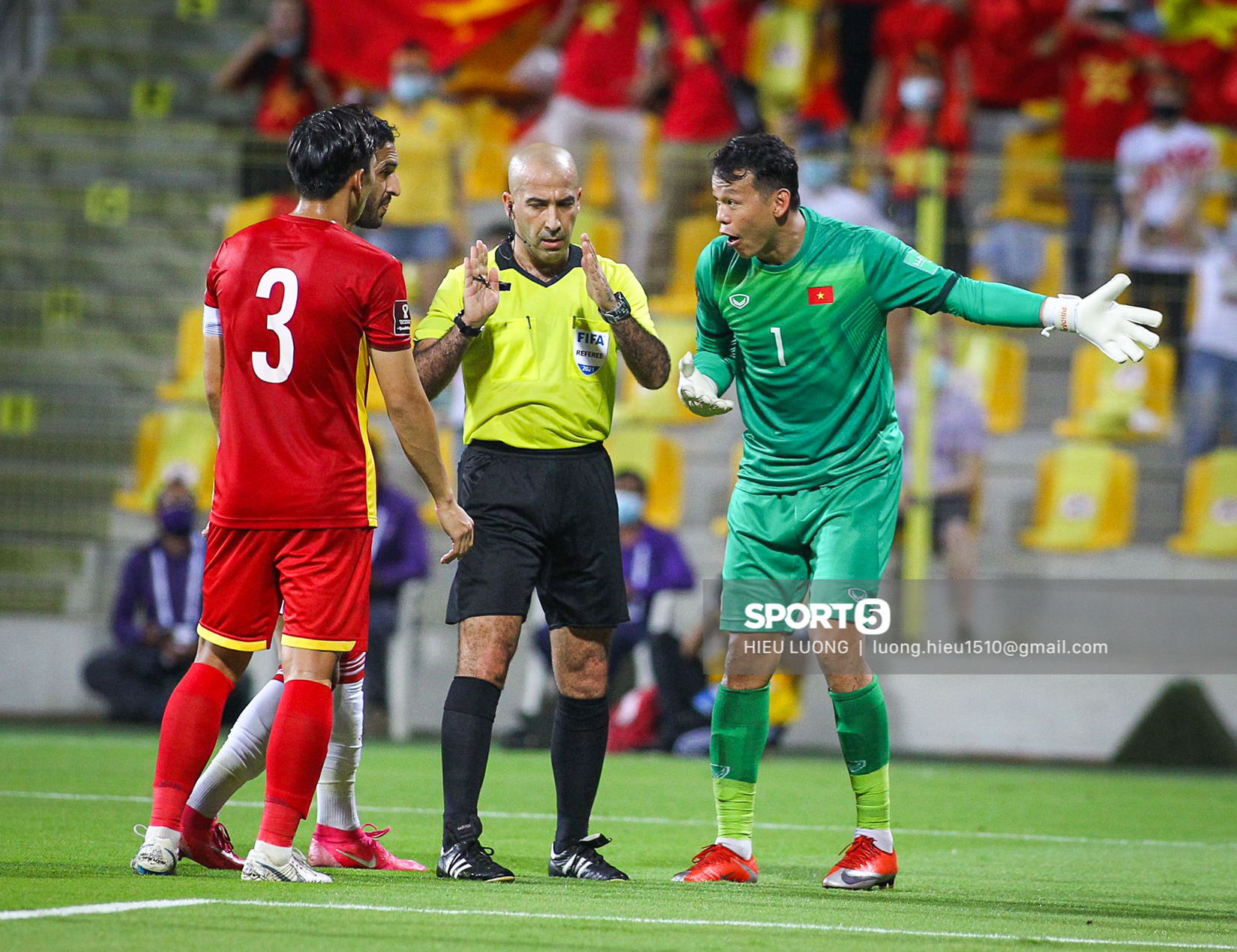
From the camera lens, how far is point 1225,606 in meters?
12.0

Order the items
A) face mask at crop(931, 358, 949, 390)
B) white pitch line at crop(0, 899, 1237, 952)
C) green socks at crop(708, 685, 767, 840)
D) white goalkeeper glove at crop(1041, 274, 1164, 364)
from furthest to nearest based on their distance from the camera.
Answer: face mask at crop(931, 358, 949, 390), green socks at crop(708, 685, 767, 840), white goalkeeper glove at crop(1041, 274, 1164, 364), white pitch line at crop(0, 899, 1237, 952)

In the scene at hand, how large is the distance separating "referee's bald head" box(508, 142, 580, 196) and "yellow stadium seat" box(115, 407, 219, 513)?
833 cm

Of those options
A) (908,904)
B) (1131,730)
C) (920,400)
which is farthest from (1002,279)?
(908,904)

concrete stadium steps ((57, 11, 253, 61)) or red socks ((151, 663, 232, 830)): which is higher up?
concrete stadium steps ((57, 11, 253, 61))

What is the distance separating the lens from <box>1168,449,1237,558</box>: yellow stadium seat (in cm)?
1244

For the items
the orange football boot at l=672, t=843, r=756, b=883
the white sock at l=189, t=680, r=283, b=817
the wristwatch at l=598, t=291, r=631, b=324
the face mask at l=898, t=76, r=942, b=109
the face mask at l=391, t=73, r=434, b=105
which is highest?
the face mask at l=898, t=76, r=942, b=109

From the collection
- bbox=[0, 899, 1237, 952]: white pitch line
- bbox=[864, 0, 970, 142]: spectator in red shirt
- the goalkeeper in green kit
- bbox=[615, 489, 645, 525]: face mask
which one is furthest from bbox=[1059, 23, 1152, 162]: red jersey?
bbox=[0, 899, 1237, 952]: white pitch line

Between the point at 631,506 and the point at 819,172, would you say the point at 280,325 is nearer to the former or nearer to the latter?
the point at 631,506

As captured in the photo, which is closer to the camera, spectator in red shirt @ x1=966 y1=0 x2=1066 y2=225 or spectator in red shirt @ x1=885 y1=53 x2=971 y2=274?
spectator in red shirt @ x1=885 y1=53 x2=971 y2=274

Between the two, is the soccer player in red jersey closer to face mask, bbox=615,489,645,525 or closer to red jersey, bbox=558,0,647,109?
face mask, bbox=615,489,645,525

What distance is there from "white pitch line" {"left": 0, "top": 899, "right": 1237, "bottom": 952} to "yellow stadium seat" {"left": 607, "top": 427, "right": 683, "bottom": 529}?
27.9ft

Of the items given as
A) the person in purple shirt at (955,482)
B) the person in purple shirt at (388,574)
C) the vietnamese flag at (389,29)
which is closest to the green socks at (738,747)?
the person in purple shirt at (388,574)

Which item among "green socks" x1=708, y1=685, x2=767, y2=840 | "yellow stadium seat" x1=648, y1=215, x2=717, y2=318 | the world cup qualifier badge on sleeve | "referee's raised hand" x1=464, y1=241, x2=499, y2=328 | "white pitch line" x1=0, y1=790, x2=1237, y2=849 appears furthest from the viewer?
"yellow stadium seat" x1=648, y1=215, x2=717, y2=318

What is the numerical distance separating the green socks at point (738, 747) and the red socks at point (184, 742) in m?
1.59
